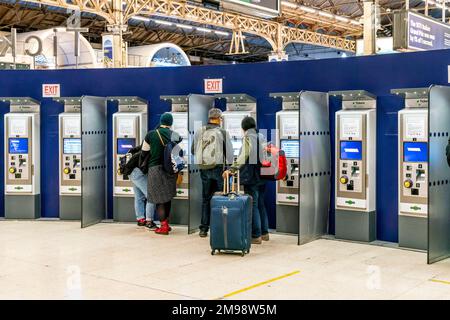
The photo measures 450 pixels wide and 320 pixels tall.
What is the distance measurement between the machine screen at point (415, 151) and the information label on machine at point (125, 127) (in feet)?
12.3

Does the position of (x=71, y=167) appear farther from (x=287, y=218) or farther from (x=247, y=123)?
(x=287, y=218)

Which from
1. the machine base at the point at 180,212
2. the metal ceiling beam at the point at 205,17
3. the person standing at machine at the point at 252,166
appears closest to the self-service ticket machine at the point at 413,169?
the person standing at machine at the point at 252,166

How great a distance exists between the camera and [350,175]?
690 centimetres

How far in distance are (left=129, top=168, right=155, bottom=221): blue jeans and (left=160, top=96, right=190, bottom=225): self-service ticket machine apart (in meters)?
0.46

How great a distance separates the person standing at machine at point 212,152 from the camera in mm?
7027

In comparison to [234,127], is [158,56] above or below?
above

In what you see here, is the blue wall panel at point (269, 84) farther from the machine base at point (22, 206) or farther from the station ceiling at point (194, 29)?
the station ceiling at point (194, 29)

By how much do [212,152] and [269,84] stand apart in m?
1.43

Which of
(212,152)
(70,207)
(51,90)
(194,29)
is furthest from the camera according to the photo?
(194,29)

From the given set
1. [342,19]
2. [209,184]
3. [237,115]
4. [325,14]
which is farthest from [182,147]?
[342,19]

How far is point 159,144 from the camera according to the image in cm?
747

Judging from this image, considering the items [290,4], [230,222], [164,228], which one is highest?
[290,4]

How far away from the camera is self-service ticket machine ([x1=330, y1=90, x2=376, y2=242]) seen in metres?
6.80
